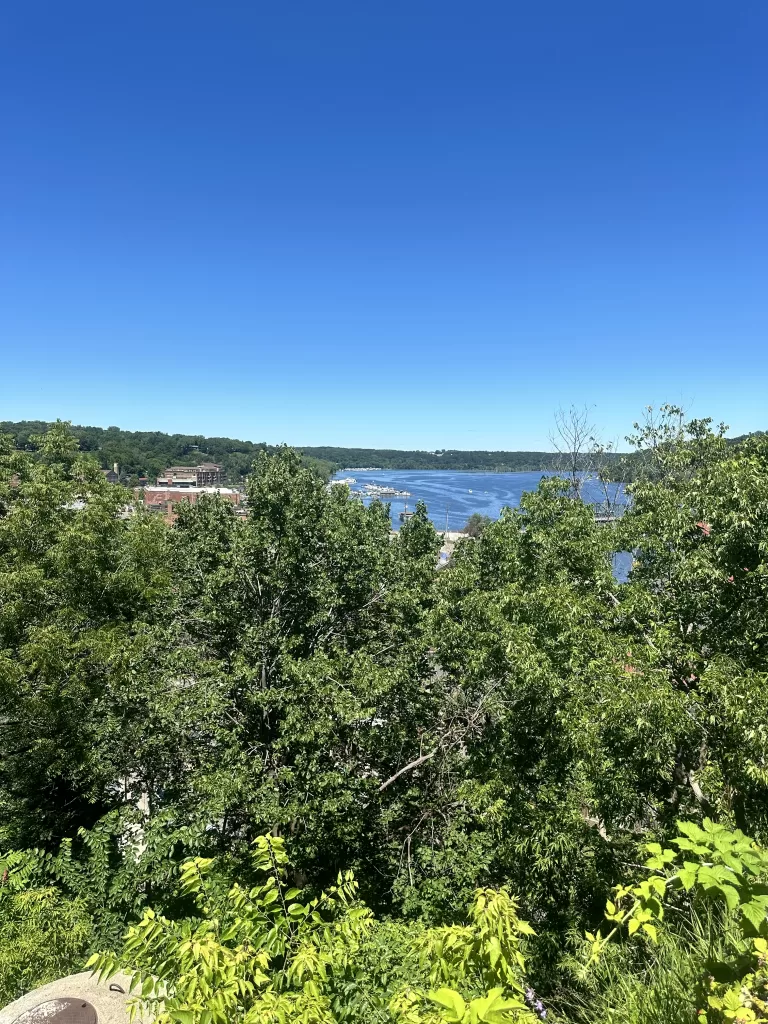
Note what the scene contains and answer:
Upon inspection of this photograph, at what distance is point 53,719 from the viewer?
989 cm

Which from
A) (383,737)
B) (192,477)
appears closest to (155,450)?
(192,477)

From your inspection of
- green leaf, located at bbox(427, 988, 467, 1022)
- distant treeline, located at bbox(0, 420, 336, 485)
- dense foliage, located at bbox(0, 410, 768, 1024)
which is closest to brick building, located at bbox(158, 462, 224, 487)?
distant treeline, located at bbox(0, 420, 336, 485)

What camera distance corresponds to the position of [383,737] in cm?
947

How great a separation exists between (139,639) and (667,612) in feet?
28.8

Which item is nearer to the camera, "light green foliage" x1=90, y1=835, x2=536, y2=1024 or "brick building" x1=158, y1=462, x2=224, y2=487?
"light green foliage" x1=90, y1=835, x2=536, y2=1024

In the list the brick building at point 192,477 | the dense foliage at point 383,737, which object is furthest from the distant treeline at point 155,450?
the dense foliage at point 383,737

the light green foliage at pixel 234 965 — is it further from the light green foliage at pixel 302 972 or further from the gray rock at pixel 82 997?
the gray rock at pixel 82 997

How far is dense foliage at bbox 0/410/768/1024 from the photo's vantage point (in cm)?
313

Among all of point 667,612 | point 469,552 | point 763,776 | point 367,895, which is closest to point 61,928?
point 367,895

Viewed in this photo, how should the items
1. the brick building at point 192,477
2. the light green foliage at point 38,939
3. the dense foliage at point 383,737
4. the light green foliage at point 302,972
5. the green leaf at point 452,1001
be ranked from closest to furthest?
the green leaf at point 452,1001 → the light green foliage at point 302,972 → the dense foliage at point 383,737 → the light green foliage at point 38,939 → the brick building at point 192,477

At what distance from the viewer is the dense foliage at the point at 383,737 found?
3133 millimetres

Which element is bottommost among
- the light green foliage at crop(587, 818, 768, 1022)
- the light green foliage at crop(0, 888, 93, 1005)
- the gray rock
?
the light green foliage at crop(0, 888, 93, 1005)

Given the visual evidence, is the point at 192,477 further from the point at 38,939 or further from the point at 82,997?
the point at 82,997

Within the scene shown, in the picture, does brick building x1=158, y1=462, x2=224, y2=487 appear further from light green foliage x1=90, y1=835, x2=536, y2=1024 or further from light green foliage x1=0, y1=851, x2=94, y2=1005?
light green foliage x1=90, y1=835, x2=536, y2=1024
